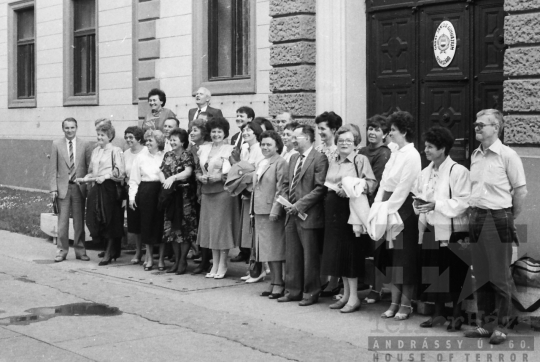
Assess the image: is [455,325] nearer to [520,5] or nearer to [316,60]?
[520,5]

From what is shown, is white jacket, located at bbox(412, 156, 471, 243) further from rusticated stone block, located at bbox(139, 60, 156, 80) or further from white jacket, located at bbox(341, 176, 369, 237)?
rusticated stone block, located at bbox(139, 60, 156, 80)

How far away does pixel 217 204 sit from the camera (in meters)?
10.9

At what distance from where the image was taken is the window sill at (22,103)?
73.1 ft

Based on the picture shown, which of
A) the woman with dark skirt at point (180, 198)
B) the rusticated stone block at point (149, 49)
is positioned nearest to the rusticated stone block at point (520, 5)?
the woman with dark skirt at point (180, 198)

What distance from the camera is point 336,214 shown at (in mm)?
8945

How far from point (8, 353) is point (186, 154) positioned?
4473mm

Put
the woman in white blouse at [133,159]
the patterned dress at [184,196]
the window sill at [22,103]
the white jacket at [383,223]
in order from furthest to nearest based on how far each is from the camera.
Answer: the window sill at [22,103]
the woman in white blouse at [133,159]
the patterned dress at [184,196]
the white jacket at [383,223]

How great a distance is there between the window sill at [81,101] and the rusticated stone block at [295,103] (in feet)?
22.9

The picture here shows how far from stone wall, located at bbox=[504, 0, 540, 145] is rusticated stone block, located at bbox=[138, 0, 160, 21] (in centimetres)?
839

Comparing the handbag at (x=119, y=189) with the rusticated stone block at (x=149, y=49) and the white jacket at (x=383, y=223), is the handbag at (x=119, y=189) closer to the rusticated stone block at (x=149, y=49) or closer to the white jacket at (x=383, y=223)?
the white jacket at (x=383, y=223)

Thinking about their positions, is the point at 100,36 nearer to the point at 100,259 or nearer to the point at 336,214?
the point at 100,259

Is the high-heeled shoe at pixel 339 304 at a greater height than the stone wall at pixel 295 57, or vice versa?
the stone wall at pixel 295 57

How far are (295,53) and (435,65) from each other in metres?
2.34

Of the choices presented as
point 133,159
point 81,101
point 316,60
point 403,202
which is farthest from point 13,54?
point 403,202
